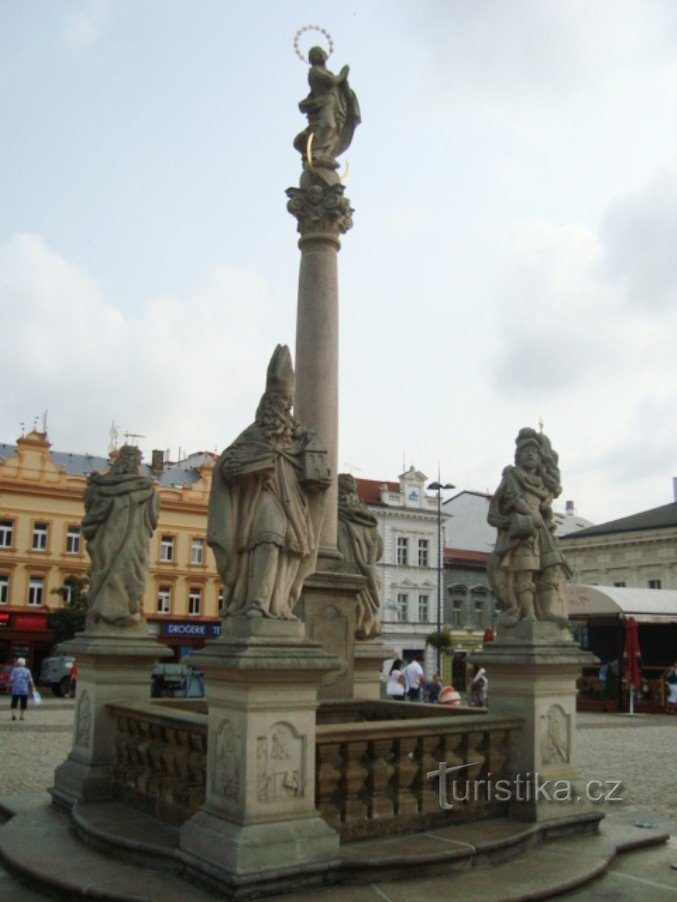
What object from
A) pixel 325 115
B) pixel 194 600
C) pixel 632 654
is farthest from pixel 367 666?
pixel 194 600

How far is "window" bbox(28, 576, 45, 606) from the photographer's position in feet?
147

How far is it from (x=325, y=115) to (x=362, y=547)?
564 cm

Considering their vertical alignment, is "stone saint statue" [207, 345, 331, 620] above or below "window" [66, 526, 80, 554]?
below

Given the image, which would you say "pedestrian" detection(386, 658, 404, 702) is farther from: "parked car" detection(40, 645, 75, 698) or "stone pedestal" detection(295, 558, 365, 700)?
"parked car" detection(40, 645, 75, 698)

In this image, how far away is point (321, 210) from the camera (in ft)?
36.8

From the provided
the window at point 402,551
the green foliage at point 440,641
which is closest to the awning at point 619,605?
the green foliage at point 440,641

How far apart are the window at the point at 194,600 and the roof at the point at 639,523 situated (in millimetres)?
23474

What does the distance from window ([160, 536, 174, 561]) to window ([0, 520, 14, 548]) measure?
7811 mm

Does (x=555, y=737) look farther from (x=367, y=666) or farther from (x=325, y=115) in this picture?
(x=325, y=115)

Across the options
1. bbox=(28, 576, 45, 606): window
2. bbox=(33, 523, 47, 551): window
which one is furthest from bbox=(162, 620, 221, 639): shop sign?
Result: bbox=(33, 523, 47, 551): window

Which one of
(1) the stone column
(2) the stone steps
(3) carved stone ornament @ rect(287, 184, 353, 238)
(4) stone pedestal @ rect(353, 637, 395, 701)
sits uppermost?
(3) carved stone ornament @ rect(287, 184, 353, 238)

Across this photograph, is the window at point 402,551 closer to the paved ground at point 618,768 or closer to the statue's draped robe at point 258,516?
the paved ground at point 618,768

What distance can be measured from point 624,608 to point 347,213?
72.4 feet

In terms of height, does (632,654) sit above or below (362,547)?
below
